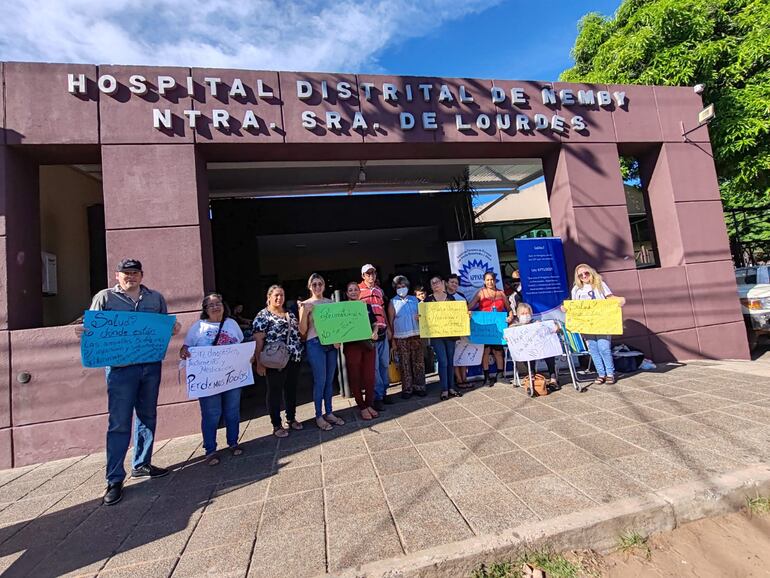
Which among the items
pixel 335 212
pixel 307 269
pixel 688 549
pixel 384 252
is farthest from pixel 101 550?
pixel 307 269

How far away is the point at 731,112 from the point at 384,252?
33.1 feet

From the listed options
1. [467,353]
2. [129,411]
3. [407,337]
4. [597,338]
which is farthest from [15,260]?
[597,338]

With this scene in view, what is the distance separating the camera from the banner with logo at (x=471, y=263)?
21.4 ft

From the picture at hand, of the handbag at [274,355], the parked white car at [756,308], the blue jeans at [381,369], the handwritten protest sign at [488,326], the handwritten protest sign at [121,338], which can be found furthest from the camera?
the parked white car at [756,308]

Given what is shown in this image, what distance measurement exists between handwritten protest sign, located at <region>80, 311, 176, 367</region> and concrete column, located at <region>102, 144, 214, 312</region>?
1.56m

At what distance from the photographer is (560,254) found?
6500 mm

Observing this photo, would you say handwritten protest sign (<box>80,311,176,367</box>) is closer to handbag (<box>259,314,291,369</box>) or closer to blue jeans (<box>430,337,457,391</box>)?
handbag (<box>259,314,291,369</box>)

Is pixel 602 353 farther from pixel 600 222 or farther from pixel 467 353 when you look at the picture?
pixel 600 222

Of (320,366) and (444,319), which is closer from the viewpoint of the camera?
(320,366)

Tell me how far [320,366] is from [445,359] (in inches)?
73.8

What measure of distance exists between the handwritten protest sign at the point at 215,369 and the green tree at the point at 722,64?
9.37 m

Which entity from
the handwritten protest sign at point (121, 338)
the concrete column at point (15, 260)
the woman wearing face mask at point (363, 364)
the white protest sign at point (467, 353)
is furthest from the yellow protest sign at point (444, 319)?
the concrete column at point (15, 260)

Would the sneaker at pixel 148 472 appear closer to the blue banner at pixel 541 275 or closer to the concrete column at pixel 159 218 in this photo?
the concrete column at pixel 159 218

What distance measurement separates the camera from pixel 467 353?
562 cm
